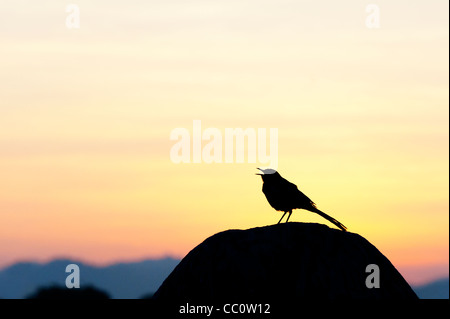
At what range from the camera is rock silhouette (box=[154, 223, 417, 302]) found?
1184 cm

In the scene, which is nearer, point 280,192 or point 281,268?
point 281,268

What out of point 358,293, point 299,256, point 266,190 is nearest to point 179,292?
point 299,256

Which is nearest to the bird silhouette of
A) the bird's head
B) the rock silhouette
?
the bird's head

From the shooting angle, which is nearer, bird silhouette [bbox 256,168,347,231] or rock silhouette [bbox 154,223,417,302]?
rock silhouette [bbox 154,223,417,302]

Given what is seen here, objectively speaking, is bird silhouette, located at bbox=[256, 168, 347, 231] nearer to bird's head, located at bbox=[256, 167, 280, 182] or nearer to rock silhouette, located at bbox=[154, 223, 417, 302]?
bird's head, located at bbox=[256, 167, 280, 182]

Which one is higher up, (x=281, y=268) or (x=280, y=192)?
(x=280, y=192)

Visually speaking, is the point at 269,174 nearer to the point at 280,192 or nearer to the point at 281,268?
the point at 280,192

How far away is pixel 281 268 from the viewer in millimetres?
12000

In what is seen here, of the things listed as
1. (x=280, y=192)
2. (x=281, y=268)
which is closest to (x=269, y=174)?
(x=280, y=192)

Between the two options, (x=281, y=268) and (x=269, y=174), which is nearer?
(x=281, y=268)

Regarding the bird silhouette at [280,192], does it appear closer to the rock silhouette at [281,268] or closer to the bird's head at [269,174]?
the bird's head at [269,174]
